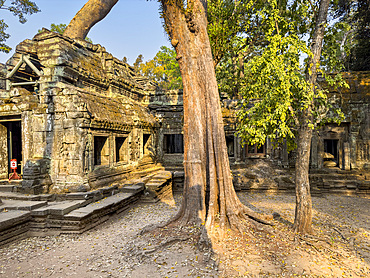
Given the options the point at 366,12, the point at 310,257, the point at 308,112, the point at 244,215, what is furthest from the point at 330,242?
the point at 366,12

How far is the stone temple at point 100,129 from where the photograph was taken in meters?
8.39

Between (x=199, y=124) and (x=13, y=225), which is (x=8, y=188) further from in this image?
(x=199, y=124)

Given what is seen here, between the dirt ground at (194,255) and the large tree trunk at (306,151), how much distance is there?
0.40 metres

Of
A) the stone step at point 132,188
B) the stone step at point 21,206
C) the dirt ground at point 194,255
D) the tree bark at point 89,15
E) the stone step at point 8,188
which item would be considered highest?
the tree bark at point 89,15

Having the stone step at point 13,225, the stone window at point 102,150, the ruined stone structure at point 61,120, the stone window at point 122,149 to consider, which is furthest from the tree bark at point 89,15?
the stone step at point 13,225

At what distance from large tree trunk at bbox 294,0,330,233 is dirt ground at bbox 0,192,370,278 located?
1.31ft

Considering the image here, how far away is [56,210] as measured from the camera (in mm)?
6160

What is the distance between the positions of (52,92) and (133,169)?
4.96 metres

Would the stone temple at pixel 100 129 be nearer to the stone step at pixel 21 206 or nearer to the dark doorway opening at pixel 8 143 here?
the dark doorway opening at pixel 8 143

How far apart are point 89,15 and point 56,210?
17725 mm

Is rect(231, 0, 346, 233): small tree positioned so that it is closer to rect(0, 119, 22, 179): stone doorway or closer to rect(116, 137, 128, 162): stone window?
rect(116, 137, 128, 162): stone window

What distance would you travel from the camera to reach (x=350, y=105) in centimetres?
1174

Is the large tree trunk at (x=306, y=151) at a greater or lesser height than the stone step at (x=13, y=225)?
greater

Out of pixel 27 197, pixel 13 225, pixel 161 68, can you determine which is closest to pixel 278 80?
pixel 13 225
